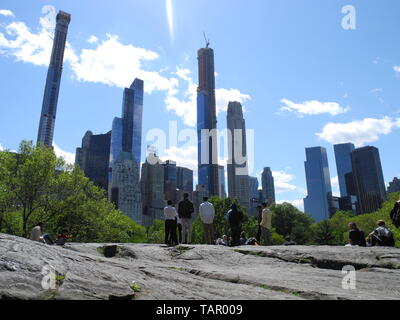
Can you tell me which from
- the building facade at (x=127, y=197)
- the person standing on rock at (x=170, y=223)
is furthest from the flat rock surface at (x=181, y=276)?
the building facade at (x=127, y=197)

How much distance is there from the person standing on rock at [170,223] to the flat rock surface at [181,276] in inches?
81.2

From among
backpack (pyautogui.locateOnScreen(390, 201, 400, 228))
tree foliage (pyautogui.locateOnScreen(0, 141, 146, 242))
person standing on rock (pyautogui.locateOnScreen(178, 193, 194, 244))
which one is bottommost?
backpack (pyautogui.locateOnScreen(390, 201, 400, 228))

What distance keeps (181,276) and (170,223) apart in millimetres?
7396

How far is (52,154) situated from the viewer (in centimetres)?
3466

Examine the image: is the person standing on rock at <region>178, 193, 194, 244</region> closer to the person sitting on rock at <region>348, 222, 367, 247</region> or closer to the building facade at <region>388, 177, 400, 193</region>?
the person sitting on rock at <region>348, 222, 367, 247</region>

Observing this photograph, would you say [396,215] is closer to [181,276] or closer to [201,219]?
[201,219]

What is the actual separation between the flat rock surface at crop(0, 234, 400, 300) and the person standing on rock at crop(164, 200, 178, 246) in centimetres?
206

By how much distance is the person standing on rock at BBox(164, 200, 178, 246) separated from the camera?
15.3 metres

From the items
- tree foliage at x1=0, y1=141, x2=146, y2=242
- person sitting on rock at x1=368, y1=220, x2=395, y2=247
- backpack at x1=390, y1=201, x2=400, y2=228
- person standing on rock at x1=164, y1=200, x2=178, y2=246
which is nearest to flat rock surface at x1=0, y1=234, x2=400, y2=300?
backpack at x1=390, y1=201, x2=400, y2=228

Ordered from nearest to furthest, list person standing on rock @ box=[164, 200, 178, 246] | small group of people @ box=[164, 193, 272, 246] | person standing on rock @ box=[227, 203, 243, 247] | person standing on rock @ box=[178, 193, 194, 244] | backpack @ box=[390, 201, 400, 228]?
1. backpack @ box=[390, 201, 400, 228]
2. person standing on rock @ box=[164, 200, 178, 246]
3. small group of people @ box=[164, 193, 272, 246]
4. person standing on rock @ box=[178, 193, 194, 244]
5. person standing on rock @ box=[227, 203, 243, 247]

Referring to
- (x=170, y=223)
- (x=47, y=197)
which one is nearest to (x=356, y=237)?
(x=170, y=223)

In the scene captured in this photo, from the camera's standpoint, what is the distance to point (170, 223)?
15547 millimetres

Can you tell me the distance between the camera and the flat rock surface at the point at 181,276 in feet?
18.1
